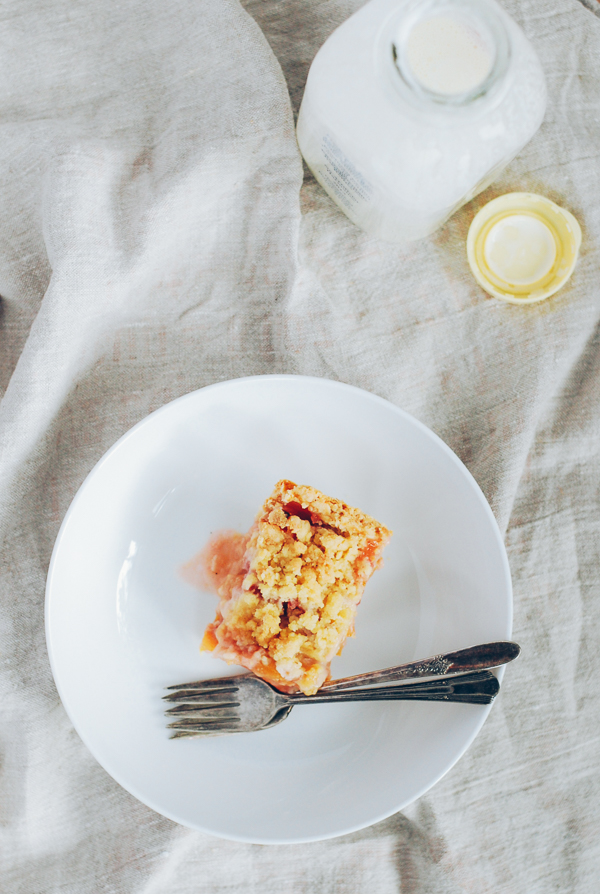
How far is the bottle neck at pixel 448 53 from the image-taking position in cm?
116

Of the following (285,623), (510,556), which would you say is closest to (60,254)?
Result: (285,623)

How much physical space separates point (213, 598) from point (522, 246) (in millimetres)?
1055

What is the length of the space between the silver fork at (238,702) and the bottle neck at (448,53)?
1078 millimetres

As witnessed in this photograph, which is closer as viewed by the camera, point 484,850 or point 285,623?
point 285,623

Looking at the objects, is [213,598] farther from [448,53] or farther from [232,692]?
[448,53]

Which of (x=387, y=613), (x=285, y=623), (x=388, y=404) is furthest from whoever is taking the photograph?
(x=387, y=613)

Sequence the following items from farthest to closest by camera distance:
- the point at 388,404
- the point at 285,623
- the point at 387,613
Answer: the point at 387,613, the point at 388,404, the point at 285,623

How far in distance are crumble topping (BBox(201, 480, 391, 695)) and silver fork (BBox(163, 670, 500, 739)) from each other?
0.10m

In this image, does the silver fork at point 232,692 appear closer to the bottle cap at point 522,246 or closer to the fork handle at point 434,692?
the fork handle at point 434,692

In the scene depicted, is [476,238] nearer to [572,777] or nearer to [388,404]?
[388,404]

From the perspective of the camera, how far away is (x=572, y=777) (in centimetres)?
156

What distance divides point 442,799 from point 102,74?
1811 millimetres

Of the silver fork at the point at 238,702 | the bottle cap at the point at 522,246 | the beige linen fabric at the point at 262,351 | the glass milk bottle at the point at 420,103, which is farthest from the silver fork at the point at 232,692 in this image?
the glass milk bottle at the point at 420,103

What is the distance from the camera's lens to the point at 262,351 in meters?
1.56
